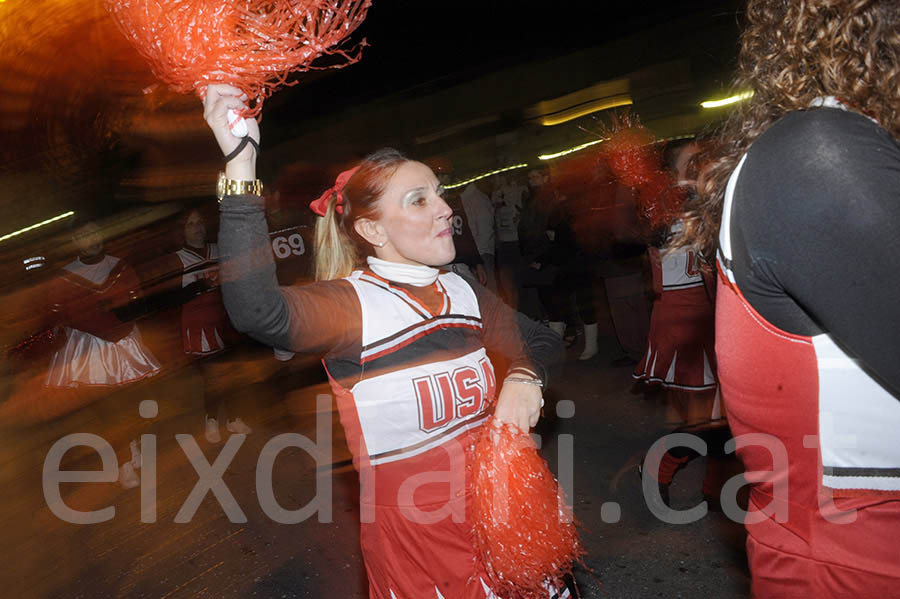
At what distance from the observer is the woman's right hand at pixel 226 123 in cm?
153

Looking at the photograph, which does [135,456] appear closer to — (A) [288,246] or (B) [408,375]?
(A) [288,246]

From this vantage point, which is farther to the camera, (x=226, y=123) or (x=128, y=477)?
(x=128, y=477)

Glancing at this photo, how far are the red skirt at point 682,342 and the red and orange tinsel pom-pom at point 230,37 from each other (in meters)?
3.33

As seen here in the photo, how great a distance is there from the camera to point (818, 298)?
3.02 feet

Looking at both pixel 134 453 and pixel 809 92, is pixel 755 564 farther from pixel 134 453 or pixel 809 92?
pixel 134 453

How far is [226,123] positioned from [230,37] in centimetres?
22

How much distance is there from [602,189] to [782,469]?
6.27 metres

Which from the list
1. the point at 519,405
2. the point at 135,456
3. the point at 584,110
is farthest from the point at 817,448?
the point at 584,110

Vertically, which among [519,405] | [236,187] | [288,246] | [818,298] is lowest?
[519,405]

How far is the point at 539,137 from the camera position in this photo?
1686cm

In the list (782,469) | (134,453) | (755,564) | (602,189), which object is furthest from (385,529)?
(602,189)

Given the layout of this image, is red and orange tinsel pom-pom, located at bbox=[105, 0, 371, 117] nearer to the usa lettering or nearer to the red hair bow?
the red hair bow

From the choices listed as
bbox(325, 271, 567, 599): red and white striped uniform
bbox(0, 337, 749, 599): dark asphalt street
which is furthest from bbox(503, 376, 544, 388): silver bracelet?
bbox(0, 337, 749, 599): dark asphalt street

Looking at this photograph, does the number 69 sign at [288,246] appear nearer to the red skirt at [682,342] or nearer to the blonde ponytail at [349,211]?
the red skirt at [682,342]
